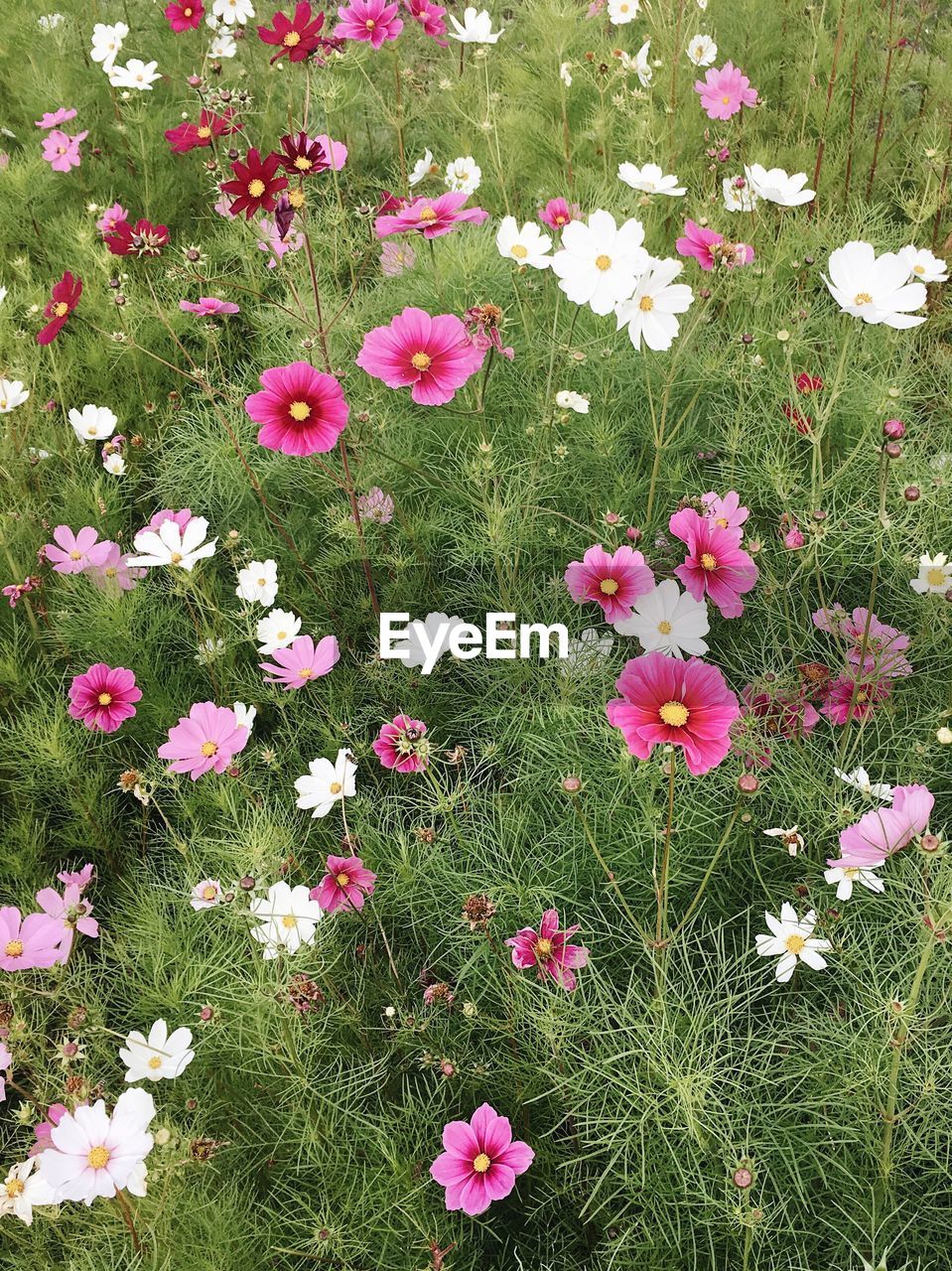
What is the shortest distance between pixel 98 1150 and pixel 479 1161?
1.17 ft

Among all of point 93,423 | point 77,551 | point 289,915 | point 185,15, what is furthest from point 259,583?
point 185,15

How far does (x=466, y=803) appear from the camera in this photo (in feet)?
4.39

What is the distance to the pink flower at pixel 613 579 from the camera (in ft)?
4.41

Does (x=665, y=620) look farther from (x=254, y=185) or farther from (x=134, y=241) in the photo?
(x=134, y=241)

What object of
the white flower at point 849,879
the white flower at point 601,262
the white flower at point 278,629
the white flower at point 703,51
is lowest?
the white flower at point 278,629

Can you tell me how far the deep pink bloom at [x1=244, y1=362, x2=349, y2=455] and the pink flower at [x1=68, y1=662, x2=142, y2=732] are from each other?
431mm

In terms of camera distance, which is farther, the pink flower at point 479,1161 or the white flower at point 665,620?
the white flower at point 665,620

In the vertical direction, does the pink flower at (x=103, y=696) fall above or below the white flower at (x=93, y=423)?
below

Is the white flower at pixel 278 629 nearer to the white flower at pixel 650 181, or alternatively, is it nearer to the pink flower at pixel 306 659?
the pink flower at pixel 306 659

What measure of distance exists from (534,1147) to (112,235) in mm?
1730

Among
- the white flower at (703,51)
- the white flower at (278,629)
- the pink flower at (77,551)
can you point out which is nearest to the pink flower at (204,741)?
the white flower at (278,629)

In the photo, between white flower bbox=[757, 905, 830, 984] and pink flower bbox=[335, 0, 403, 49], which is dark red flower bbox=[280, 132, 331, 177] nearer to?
pink flower bbox=[335, 0, 403, 49]

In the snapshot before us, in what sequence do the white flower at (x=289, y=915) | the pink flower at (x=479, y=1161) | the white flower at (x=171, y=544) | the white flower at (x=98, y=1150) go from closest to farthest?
the white flower at (x=98, y=1150), the pink flower at (x=479, y=1161), the white flower at (x=289, y=915), the white flower at (x=171, y=544)

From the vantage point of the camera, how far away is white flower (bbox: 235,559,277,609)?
1576 mm
